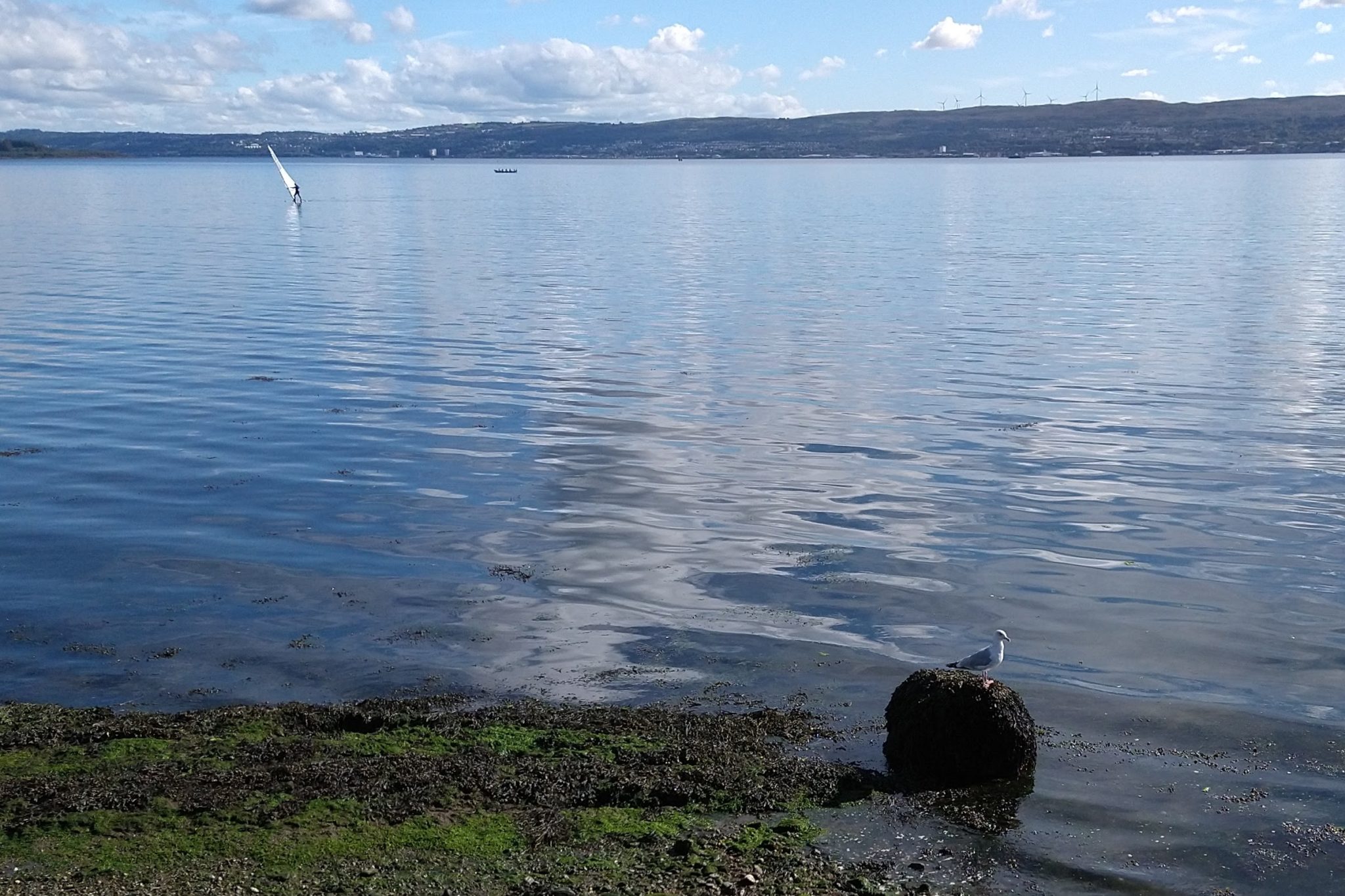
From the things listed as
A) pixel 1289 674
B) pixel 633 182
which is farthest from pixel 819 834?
pixel 633 182

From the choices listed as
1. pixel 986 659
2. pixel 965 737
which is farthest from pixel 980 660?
pixel 965 737

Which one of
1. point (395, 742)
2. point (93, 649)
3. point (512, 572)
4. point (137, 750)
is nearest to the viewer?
point (137, 750)

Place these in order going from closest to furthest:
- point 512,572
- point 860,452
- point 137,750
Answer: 1. point 137,750
2. point 512,572
3. point 860,452

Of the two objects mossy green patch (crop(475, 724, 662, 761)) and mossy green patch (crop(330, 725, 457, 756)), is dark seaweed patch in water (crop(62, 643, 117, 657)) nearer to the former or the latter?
mossy green patch (crop(330, 725, 457, 756))

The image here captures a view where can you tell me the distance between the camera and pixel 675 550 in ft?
58.9

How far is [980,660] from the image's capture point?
40.8ft

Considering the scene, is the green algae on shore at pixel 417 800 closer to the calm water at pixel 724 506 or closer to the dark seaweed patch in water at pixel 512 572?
the calm water at pixel 724 506

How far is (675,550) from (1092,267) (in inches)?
1721

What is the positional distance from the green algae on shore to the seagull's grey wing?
5.10 feet

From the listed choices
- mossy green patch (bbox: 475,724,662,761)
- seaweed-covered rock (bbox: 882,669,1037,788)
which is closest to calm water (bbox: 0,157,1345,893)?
seaweed-covered rock (bbox: 882,669,1037,788)

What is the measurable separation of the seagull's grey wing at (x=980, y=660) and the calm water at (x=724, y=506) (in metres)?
0.84

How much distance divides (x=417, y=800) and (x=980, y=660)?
555 cm

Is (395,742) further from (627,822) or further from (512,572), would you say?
(512,572)

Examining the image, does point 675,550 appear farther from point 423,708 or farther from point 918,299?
point 918,299
